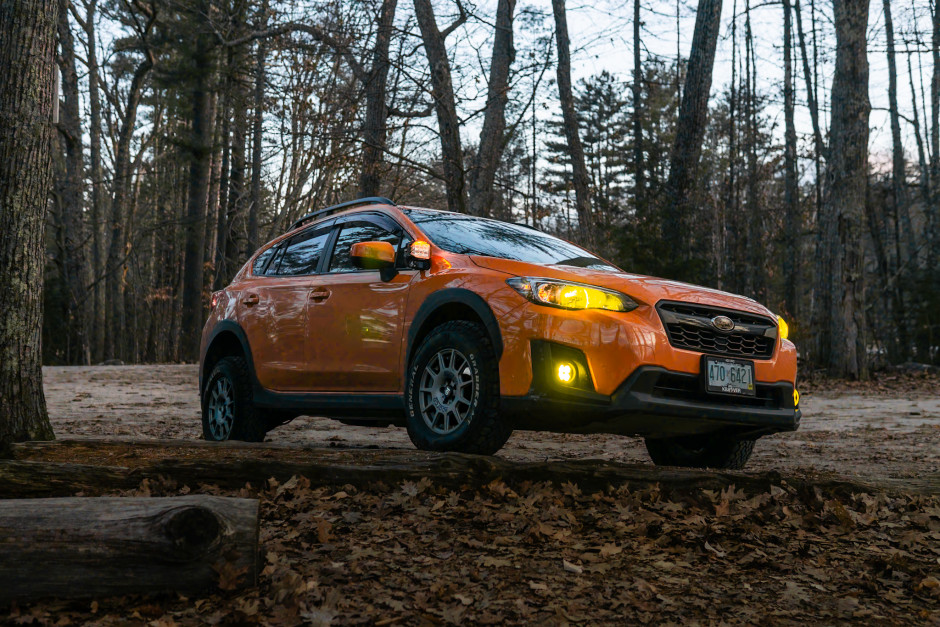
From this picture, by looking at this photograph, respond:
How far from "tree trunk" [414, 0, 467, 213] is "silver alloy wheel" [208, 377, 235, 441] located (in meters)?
7.16

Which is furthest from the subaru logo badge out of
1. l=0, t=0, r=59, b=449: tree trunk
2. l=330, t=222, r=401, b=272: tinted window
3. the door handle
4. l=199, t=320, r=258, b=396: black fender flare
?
l=0, t=0, r=59, b=449: tree trunk

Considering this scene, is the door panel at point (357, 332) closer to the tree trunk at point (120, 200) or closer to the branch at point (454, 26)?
the branch at point (454, 26)

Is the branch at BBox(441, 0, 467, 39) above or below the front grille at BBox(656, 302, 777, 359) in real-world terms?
above

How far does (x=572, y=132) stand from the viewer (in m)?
19.5

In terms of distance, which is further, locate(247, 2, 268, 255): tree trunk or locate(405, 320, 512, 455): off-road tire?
locate(247, 2, 268, 255): tree trunk

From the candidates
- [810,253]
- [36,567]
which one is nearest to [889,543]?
[36,567]

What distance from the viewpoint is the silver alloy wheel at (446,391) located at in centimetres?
549

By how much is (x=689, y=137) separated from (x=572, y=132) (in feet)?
10.3

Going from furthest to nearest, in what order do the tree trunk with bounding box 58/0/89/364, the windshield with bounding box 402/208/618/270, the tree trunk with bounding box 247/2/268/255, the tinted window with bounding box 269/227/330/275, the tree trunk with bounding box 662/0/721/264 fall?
the tree trunk with bounding box 58/0/89/364
the tree trunk with bounding box 247/2/268/255
the tree trunk with bounding box 662/0/721/264
the tinted window with bounding box 269/227/330/275
the windshield with bounding box 402/208/618/270

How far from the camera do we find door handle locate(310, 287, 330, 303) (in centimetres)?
675

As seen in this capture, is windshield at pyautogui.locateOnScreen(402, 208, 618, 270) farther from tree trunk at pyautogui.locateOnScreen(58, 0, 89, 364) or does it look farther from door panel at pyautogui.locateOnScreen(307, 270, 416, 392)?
tree trunk at pyautogui.locateOnScreen(58, 0, 89, 364)

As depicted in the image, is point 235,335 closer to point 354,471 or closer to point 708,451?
point 354,471

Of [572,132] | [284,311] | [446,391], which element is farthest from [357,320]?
[572,132]

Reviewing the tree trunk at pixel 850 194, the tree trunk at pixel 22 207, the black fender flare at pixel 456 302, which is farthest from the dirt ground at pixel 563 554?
the tree trunk at pixel 850 194
